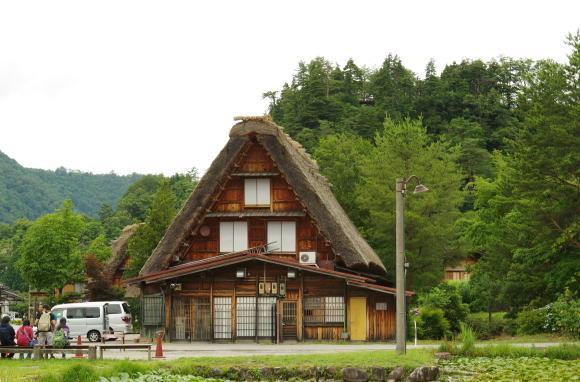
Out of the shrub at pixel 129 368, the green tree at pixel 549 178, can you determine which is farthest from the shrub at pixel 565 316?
the shrub at pixel 129 368

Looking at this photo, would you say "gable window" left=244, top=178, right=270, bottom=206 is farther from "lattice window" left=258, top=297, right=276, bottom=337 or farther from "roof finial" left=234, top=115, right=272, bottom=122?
"lattice window" left=258, top=297, right=276, bottom=337

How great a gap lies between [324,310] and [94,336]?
37.6ft

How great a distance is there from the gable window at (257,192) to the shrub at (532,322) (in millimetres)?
13261

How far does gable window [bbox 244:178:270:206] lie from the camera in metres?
36.8

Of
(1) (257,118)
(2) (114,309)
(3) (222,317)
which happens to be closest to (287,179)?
(1) (257,118)

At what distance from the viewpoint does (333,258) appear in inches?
1416

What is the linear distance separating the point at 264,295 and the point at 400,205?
12350 millimetres

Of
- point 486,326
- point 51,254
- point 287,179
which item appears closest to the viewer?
point 287,179

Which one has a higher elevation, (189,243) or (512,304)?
(189,243)

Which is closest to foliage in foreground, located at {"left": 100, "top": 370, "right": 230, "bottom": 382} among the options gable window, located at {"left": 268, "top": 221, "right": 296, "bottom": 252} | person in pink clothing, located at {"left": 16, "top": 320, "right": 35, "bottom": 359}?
person in pink clothing, located at {"left": 16, "top": 320, "right": 35, "bottom": 359}

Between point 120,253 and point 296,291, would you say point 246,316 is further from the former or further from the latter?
point 120,253

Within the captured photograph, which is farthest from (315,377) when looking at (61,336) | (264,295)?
(264,295)

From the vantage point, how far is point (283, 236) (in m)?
36.6

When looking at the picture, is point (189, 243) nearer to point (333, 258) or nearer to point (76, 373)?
point (333, 258)
